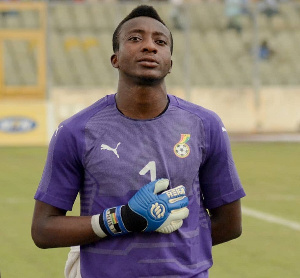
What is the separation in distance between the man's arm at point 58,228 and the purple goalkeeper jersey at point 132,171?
44 millimetres

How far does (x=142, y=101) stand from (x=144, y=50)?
0.67ft

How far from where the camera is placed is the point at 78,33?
102ft

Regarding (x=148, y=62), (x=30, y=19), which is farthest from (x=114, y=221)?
(x=30, y=19)

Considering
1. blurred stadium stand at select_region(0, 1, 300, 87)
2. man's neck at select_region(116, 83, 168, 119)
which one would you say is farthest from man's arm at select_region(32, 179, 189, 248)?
blurred stadium stand at select_region(0, 1, 300, 87)

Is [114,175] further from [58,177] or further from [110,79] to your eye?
[110,79]

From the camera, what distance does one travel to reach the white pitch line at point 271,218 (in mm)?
9430

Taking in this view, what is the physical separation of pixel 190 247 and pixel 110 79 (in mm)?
25046

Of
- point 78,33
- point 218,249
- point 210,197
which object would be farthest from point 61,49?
point 210,197

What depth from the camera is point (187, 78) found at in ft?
81.5

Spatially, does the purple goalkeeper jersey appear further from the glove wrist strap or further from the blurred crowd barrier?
the blurred crowd barrier

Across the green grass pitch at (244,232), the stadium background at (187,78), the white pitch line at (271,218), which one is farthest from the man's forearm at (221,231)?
the stadium background at (187,78)

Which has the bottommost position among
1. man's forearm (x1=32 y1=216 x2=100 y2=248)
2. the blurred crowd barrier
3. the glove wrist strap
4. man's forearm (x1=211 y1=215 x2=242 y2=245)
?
the blurred crowd barrier

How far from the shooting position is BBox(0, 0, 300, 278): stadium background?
50.6 feet

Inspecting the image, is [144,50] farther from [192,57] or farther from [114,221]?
[192,57]
